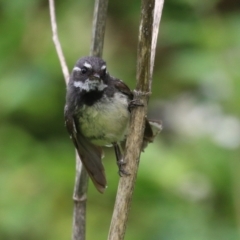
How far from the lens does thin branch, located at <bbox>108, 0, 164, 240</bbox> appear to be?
7.69 ft

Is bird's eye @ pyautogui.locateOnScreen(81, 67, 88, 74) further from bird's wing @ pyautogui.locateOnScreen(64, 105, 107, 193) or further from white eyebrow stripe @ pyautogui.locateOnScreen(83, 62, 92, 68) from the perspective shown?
bird's wing @ pyautogui.locateOnScreen(64, 105, 107, 193)

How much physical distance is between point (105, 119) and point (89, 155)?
0.75ft

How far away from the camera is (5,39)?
15.7 ft

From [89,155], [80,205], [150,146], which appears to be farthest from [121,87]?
[150,146]

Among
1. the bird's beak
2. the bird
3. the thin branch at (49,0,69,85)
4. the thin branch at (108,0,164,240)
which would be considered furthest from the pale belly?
the thin branch at (108,0,164,240)

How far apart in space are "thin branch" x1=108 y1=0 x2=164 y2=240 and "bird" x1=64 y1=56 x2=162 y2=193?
2.31 ft

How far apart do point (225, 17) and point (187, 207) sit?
56.4 inches

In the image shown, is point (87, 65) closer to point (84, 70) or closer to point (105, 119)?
point (84, 70)

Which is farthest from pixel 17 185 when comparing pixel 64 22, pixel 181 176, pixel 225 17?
pixel 225 17

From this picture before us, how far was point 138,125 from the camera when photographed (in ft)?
8.33

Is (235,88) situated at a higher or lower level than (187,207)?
higher

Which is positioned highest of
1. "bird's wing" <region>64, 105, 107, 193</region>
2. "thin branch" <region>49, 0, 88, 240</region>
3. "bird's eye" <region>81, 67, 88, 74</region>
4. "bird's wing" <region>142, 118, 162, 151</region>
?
"bird's eye" <region>81, 67, 88, 74</region>

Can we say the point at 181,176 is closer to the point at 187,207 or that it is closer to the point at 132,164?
the point at 187,207

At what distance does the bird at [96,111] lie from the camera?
3293 mm
